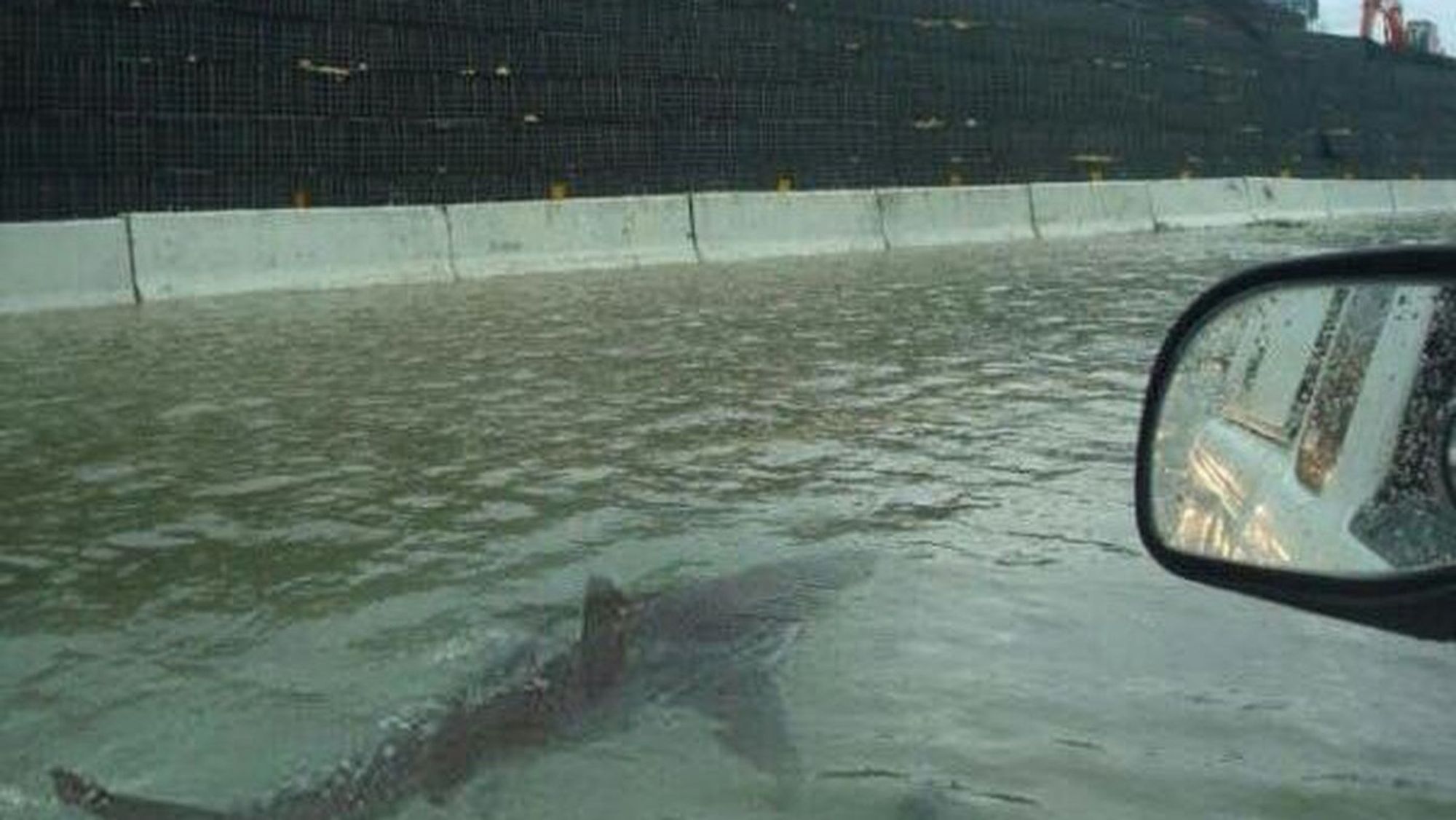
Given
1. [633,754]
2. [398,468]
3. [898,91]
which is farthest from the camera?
[898,91]

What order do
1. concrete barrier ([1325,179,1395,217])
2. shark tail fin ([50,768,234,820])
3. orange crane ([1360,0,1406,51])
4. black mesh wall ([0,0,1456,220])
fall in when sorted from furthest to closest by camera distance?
orange crane ([1360,0,1406,51]) < concrete barrier ([1325,179,1395,217]) < black mesh wall ([0,0,1456,220]) < shark tail fin ([50,768,234,820])

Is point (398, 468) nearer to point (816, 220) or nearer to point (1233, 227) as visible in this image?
point (816, 220)

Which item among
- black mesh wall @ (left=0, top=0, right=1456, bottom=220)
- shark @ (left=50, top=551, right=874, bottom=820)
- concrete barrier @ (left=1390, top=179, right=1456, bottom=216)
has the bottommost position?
shark @ (left=50, top=551, right=874, bottom=820)

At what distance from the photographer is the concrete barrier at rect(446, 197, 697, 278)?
59.6ft

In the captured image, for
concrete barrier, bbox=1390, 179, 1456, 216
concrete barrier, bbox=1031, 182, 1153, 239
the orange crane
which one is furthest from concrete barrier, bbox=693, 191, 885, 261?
the orange crane

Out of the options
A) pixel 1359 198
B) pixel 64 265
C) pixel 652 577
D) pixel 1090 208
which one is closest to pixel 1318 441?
pixel 652 577

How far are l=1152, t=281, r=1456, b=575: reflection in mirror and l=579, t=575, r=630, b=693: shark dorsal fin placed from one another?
197 centimetres

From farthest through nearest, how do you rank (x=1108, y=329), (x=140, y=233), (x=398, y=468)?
(x=140, y=233) < (x=1108, y=329) < (x=398, y=468)

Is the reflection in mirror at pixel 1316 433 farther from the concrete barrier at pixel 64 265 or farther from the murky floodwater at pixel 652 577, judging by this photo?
the concrete barrier at pixel 64 265

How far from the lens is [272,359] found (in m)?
11.2

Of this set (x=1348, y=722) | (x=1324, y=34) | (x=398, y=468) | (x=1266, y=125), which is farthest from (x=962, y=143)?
(x=1348, y=722)

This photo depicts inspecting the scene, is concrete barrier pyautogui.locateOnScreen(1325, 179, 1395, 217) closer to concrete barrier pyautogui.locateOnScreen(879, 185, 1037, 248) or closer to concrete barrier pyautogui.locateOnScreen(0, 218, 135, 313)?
concrete barrier pyautogui.locateOnScreen(879, 185, 1037, 248)

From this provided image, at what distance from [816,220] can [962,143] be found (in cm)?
586

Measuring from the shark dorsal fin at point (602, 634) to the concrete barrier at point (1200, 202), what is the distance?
85.4ft
